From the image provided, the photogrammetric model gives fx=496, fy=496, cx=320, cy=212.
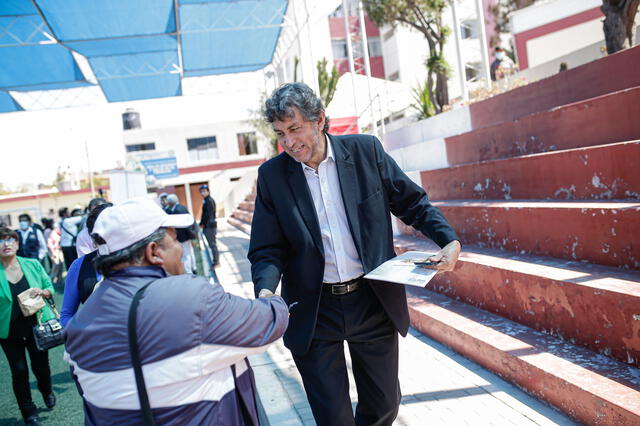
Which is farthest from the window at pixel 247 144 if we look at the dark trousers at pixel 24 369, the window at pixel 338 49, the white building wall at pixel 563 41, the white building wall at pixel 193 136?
the dark trousers at pixel 24 369

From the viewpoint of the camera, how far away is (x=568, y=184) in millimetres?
3986

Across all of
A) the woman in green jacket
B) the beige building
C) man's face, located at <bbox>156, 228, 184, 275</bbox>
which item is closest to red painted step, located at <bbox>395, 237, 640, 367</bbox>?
man's face, located at <bbox>156, 228, 184, 275</bbox>

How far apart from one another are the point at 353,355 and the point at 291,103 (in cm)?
119

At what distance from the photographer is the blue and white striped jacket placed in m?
1.41

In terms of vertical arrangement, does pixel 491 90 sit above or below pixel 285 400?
above

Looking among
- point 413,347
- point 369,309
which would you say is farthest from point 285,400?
point 369,309

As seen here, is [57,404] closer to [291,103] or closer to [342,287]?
[342,287]

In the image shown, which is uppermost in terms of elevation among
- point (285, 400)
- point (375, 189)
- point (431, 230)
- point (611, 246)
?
point (375, 189)

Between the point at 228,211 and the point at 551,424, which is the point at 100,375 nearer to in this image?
the point at 551,424

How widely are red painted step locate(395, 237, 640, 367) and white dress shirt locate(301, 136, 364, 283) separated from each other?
1.51 metres

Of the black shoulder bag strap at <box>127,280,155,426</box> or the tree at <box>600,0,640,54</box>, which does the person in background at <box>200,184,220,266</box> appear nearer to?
the tree at <box>600,0,640,54</box>

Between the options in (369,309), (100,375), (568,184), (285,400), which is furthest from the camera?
(568,184)

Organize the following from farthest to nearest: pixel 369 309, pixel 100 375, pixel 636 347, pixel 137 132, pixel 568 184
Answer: pixel 137 132, pixel 568 184, pixel 636 347, pixel 369 309, pixel 100 375

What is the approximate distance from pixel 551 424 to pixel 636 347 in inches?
23.8
